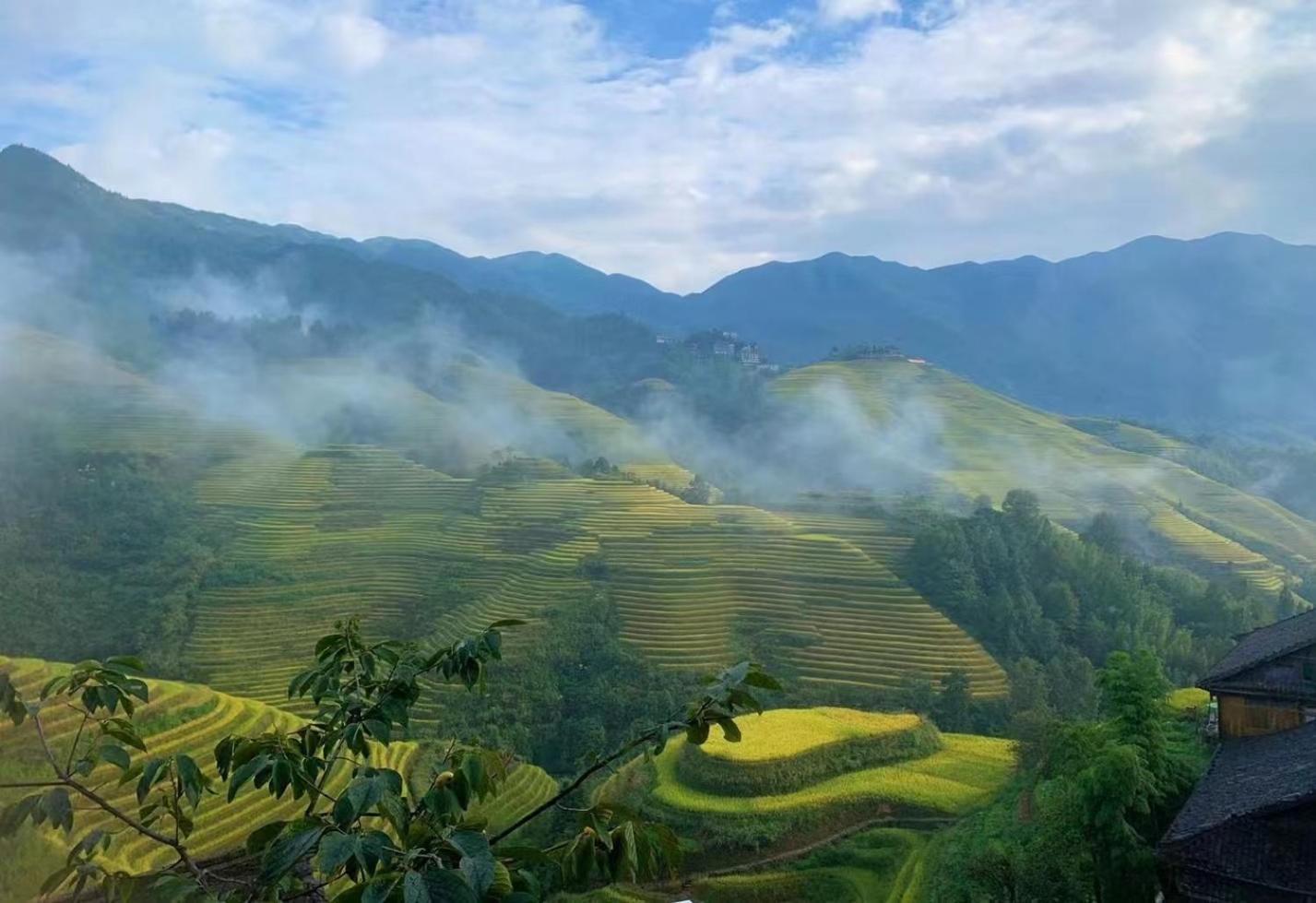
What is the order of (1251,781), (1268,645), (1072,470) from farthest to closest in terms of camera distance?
(1072,470) → (1268,645) → (1251,781)

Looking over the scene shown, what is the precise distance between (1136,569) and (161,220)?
164 m

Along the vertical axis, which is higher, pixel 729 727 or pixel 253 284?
pixel 253 284

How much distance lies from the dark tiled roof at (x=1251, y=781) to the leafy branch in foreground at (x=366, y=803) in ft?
28.1

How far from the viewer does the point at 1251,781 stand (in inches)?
394

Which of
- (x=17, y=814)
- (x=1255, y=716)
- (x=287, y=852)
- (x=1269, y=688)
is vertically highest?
(x=287, y=852)

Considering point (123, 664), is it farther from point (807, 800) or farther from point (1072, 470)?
point (1072, 470)

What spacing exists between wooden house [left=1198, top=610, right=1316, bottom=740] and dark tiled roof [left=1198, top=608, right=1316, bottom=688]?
0.4 inches

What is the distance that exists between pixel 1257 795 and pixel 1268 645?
5974 mm

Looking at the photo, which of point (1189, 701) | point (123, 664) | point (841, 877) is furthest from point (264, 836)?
point (1189, 701)

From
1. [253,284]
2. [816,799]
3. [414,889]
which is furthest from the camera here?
[253,284]

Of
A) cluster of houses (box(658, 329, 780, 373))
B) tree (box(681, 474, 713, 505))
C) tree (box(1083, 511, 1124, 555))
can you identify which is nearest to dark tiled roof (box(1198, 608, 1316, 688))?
tree (box(1083, 511, 1124, 555))

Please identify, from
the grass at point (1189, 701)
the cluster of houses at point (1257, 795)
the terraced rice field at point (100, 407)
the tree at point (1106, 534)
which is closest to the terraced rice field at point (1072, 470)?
the tree at point (1106, 534)

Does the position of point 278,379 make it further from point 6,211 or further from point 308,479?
point 6,211

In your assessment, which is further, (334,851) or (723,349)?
(723,349)
